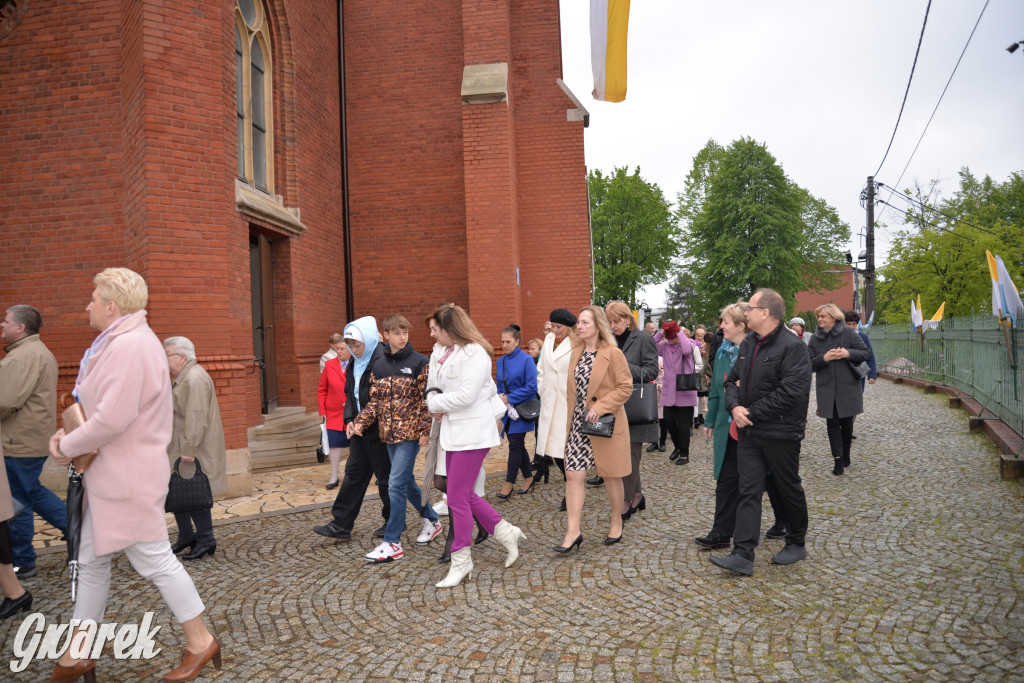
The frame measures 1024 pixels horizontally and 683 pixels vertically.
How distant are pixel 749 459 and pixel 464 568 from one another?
6.78 ft

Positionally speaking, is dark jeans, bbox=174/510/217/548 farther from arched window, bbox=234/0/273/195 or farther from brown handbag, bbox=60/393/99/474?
arched window, bbox=234/0/273/195

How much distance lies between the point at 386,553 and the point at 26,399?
2.81 metres

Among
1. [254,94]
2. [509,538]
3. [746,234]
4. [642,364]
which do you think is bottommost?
[509,538]

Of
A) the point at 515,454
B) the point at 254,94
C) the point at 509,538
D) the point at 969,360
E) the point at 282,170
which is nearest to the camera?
the point at 509,538

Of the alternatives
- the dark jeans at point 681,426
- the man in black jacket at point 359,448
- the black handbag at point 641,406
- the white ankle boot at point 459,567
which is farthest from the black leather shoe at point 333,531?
the dark jeans at point 681,426

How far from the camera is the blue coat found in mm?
6824

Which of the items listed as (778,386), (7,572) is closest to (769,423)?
(778,386)

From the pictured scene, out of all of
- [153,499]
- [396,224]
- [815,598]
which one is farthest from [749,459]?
[396,224]

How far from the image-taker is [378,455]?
5.21 metres

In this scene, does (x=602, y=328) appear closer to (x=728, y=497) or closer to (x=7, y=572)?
(x=728, y=497)

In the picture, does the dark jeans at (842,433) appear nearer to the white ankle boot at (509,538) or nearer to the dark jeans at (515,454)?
the dark jeans at (515,454)

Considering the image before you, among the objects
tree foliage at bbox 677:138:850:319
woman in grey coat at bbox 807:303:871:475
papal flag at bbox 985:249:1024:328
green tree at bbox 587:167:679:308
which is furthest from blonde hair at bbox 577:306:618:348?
green tree at bbox 587:167:679:308

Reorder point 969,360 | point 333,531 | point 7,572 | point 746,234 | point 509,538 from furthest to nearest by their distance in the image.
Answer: point 746,234
point 969,360
point 333,531
point 509,538
point 7,572

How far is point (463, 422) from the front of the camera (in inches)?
177
